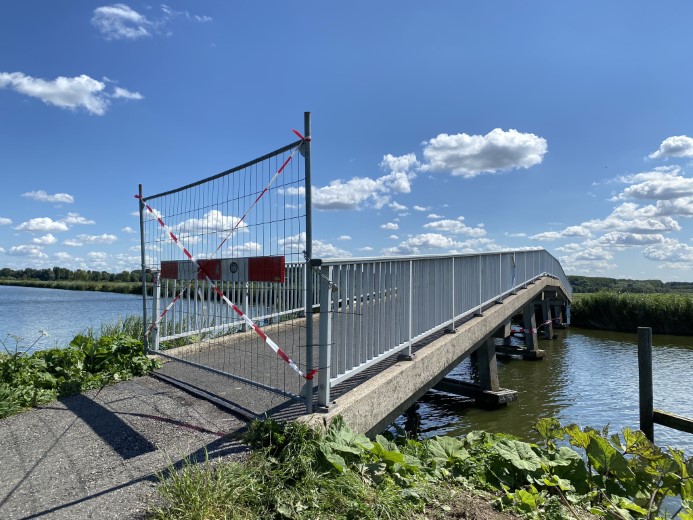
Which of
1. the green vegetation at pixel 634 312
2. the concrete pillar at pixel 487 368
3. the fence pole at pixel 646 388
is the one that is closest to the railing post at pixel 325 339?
the fence pole at pixel 646 388

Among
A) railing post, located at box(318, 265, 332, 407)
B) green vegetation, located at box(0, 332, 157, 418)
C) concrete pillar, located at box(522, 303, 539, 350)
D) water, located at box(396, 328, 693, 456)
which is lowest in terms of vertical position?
water, located at box(396, 328, 693, 456)

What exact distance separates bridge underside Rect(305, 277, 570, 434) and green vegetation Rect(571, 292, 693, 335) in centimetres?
2322

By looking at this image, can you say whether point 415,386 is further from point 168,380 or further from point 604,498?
point 168,380

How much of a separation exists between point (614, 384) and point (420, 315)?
9260mm

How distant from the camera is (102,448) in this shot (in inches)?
155

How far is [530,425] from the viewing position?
906cm

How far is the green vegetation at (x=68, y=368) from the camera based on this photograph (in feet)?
17.3

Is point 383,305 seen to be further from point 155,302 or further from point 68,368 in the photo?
point 68,368

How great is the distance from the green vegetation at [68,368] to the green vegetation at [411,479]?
299 centimetres

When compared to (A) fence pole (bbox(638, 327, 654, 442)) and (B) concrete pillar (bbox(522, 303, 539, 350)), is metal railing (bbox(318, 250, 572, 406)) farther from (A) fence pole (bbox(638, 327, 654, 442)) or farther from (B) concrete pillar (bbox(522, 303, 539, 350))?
(B) concrete pillar (bbox(522, 303, 539, 350))

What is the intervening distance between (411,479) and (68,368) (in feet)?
16.1

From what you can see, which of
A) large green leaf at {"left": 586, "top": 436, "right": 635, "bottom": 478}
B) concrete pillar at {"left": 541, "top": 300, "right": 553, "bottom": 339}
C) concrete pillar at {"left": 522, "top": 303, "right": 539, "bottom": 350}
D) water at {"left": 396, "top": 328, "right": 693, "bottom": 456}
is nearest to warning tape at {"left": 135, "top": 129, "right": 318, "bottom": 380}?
large green leaf at {"left": 586, "top": 436, "right": 635, "bottom": 478}

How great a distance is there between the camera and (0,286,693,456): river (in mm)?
8969

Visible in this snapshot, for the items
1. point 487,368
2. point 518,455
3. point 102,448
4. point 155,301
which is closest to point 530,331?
point 487,368
